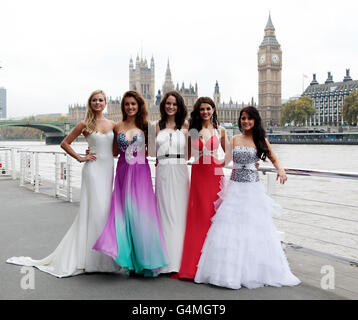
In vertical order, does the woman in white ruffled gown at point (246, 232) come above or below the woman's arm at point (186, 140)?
below

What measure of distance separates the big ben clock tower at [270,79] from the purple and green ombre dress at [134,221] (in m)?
80.9

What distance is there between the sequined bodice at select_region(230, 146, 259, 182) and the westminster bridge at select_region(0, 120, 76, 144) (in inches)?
1649

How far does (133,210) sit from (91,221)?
29 cm

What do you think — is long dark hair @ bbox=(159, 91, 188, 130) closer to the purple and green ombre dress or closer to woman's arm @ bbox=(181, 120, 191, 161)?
woman's arm @ bbox=(181, 120, 191, 161)

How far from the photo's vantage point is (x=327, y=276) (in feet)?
8.50

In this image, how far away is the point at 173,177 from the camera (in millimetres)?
2744

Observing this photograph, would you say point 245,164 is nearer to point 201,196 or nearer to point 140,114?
point 201,196

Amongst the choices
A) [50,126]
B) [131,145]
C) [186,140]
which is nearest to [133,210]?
[131,145]

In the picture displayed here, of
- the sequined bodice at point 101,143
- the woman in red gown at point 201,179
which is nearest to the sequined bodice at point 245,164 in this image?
the woman in red gown at point 201,179

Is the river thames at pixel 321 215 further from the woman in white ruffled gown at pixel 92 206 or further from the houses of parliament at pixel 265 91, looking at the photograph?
the houses of parliament at pixel 265 91

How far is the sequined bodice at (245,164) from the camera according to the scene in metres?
2.66

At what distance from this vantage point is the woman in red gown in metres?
2.67

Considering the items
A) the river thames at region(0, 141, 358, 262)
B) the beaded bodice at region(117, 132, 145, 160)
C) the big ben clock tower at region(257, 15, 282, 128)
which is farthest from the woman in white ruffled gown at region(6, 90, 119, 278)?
the big ben clock tower at region(257, 15, 282, 128)
